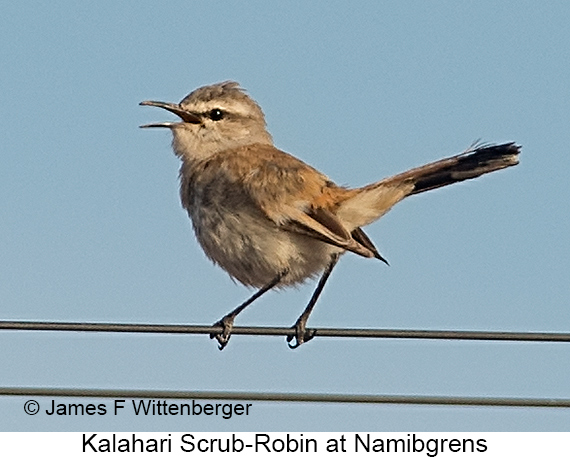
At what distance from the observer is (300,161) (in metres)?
8.41

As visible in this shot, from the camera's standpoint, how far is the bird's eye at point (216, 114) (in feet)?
29.6

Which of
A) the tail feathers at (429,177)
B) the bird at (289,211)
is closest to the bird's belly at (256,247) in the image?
the bird at (289,211)

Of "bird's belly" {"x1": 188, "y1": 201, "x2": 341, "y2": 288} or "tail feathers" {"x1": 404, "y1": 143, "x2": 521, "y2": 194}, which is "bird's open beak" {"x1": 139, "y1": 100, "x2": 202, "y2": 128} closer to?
"bird's belly" {"x1": 188, "y1": 201, "x2": 341, "y2": 288}

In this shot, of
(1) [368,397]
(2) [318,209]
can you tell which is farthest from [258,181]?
(1) [368,397]

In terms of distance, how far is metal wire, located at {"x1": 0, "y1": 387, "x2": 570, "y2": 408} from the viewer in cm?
503

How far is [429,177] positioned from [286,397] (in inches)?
116

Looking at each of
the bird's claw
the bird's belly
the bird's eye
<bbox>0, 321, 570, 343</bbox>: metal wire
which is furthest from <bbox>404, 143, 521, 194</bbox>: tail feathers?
<bbox>0, 321, 570, 343</bbox>: metal wire

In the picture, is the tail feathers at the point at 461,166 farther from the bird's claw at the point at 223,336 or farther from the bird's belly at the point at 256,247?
the bird's claw at the point at 223,336

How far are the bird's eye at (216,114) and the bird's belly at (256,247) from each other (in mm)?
1182

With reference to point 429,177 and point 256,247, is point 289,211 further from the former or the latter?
point 429,177

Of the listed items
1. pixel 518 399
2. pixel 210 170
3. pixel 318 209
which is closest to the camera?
pixel 518 399
